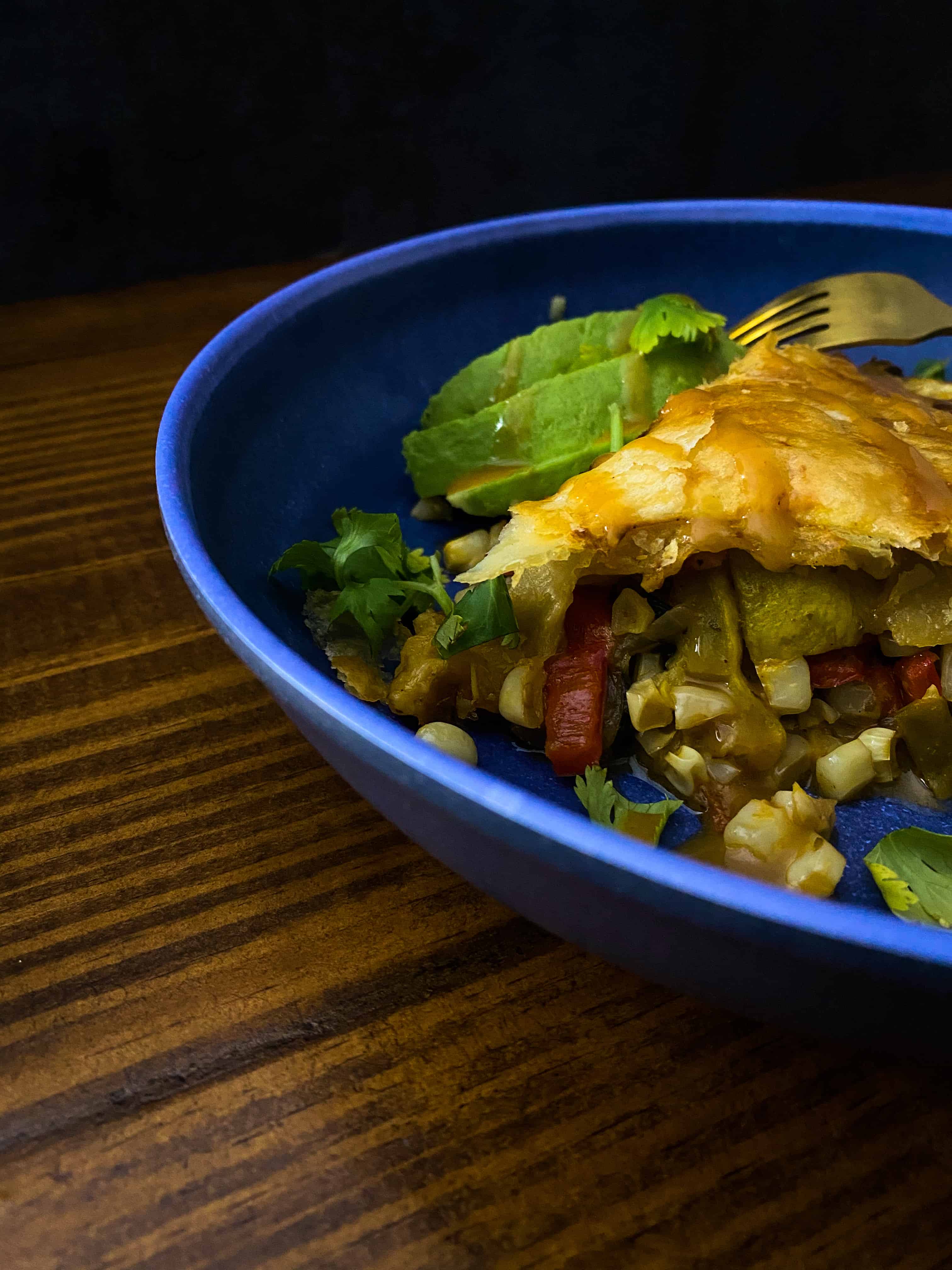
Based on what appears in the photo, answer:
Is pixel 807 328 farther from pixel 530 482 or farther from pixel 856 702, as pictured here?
pixel 856 702

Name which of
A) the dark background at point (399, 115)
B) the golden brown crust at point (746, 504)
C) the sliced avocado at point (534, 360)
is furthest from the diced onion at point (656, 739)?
the dark background at point (399, 115)

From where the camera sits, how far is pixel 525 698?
4.98 ft

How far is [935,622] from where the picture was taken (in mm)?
1560

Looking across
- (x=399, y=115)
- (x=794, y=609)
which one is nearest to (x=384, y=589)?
(x=794, y=609)

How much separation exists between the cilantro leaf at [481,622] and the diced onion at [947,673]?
0.67 m

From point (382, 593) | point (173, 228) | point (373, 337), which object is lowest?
point (173, 228)

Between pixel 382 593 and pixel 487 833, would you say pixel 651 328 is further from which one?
pixel 487 833

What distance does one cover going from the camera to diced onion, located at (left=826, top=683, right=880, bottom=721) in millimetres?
1595

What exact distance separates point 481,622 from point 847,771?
571mm

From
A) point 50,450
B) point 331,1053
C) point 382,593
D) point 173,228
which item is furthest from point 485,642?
point 173,228

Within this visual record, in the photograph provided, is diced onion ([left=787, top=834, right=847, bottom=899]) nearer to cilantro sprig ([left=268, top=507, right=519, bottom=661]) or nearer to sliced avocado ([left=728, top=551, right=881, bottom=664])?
sliced avocado ([left=728, top=551, right=881, bottom=664])

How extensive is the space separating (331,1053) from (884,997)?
A: 576mm

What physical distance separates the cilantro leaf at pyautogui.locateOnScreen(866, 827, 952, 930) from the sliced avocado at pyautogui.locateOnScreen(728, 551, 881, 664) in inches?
13.0

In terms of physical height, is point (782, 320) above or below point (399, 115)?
above
